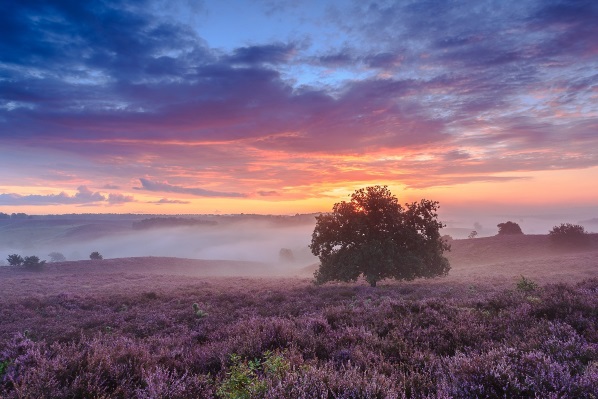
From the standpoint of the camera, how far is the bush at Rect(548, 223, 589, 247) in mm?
50375

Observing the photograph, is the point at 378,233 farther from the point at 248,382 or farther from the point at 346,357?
the point at 248,382

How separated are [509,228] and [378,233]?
188 feet

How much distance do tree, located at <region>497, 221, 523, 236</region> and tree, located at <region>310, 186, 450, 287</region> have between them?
51.5m

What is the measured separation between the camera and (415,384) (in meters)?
3.90

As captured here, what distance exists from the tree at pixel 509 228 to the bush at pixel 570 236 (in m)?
14.4

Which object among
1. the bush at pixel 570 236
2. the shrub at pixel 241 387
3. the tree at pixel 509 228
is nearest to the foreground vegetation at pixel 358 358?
the shrub at pixel 241 387

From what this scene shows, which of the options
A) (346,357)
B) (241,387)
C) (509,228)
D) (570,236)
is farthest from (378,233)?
(509,228)

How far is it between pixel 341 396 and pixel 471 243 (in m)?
68.0

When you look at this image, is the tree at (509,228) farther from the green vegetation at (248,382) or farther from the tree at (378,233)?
the green vegetation at (248,382)

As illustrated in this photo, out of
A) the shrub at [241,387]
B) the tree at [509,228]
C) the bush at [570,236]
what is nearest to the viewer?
the shrub at [241,387]

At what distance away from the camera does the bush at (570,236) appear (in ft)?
165

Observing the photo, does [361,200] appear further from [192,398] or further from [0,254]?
[0,254]

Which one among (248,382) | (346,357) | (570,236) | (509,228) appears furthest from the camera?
Answer: (509,228)

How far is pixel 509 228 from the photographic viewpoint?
67250mm
